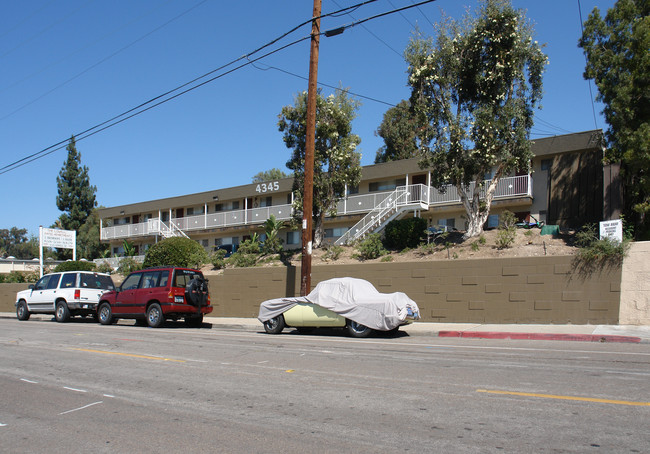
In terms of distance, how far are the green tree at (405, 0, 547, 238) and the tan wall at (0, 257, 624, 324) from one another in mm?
3987

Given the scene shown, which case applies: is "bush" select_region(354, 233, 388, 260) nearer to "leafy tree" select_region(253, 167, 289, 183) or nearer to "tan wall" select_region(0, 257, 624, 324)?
"tan wall" select_region(0, 257, 624, 324)

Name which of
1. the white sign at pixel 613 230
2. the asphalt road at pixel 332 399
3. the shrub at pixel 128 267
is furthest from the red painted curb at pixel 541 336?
the shrub at pixel 128 267

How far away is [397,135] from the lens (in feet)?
153

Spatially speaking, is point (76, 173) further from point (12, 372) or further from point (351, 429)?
point (351, 429)

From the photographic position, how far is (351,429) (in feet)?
17.8

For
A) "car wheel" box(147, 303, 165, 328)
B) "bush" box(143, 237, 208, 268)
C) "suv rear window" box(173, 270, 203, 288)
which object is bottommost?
"car wheel" box(147, 303, 165, 328)

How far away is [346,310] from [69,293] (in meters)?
12.5

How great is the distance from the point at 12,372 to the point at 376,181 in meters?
25.6

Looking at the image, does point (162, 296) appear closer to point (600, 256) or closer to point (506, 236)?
point (506, 236)

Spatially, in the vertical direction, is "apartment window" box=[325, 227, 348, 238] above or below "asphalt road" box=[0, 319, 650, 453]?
above

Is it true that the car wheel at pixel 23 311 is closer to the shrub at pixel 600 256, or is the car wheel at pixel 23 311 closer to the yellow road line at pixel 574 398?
the shrub at pixel 600 256

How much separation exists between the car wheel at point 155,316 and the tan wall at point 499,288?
5863 mm

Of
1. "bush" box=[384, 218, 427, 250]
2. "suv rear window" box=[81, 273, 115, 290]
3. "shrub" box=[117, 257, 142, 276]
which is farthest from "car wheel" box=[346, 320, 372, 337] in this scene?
"shrub" box=[117, 257, 142, 276]

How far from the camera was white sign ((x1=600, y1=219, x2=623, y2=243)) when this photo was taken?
1476 centimetres
